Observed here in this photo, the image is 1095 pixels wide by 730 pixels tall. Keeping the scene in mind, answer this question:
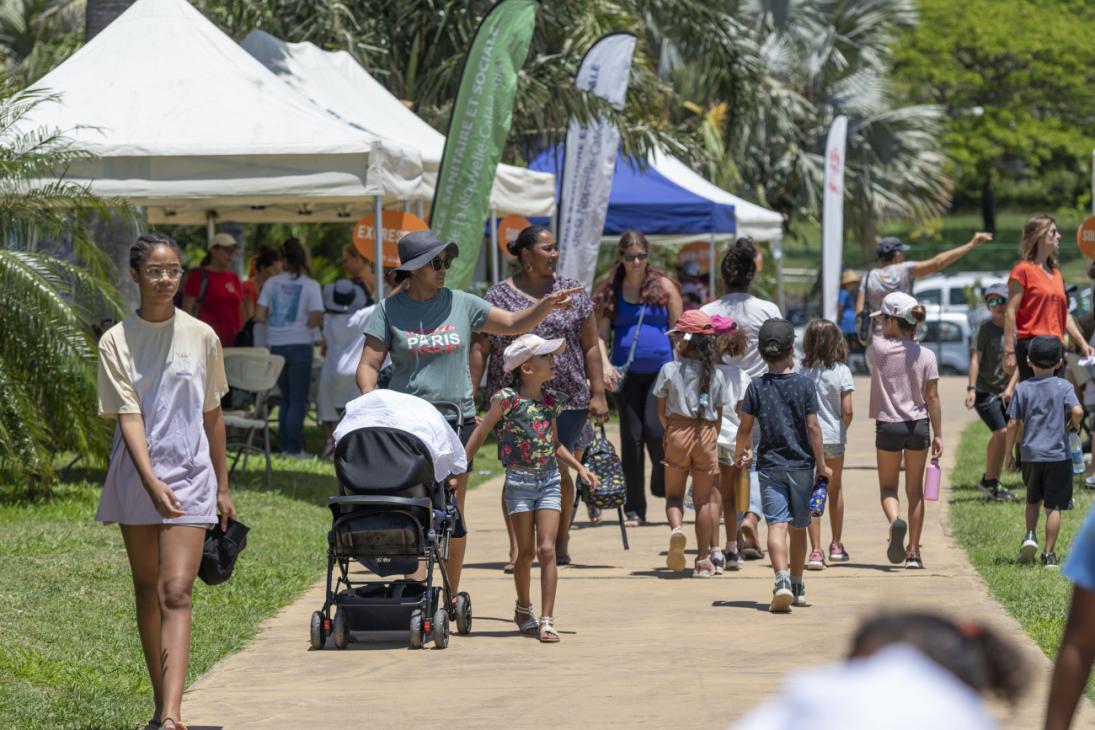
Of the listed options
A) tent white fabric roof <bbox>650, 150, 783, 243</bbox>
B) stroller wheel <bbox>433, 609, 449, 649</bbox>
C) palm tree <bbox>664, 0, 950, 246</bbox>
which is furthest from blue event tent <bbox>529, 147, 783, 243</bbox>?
palm tree <bbox>664, 0, 950, 246</bbox>

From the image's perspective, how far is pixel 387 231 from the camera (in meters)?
14.3

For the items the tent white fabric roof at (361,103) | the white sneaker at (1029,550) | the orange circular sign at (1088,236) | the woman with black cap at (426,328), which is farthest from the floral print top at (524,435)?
the orange circular sign at (1088,236)

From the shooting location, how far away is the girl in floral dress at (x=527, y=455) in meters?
7.86

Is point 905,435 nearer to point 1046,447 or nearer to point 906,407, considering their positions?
point 906,407

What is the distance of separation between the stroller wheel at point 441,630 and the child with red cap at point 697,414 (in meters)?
2.04

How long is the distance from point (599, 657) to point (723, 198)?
16.0 m

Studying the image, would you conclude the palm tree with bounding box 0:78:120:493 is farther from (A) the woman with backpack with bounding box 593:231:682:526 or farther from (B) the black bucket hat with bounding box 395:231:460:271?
(B) the black bucket hat with bounding box 395:231:460:271

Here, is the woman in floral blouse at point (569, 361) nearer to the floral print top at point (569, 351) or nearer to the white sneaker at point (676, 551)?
the floral print top at point (569, 351)

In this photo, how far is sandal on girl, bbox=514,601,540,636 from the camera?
795 centimetres

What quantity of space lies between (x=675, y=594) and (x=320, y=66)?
8918 mm

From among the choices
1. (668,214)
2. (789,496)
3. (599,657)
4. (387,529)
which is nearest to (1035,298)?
(789,496)

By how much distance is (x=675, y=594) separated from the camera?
904 cm

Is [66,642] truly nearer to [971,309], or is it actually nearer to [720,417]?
[720,417]

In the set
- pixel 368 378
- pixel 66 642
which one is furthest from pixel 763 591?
pixel 66 642
